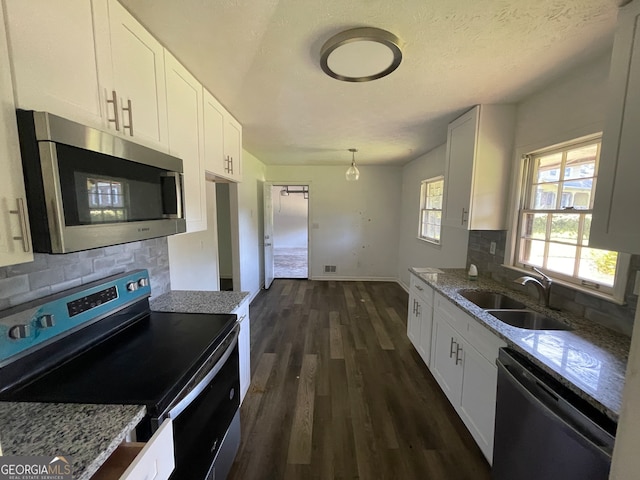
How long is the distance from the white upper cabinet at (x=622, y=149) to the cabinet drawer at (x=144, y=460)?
72.2 inches

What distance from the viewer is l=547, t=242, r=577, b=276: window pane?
5.70 feet

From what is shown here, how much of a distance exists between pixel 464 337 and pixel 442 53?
176 centimetres

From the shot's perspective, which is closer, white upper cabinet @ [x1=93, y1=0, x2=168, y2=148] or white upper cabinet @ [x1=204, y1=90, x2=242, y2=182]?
white upper cabinet @ [x1=93, y1=0, x2=168, y2=148]

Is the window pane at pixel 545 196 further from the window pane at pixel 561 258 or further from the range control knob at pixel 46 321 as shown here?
the range control knob at pixel 46 321

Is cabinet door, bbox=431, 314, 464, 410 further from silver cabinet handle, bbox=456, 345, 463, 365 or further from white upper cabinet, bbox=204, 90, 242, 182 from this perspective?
white upper cabinet, bbox=204, 90, 242, 182

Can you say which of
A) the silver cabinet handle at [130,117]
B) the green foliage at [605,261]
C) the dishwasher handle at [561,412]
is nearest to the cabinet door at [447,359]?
the dishwasher handle at [561,412]

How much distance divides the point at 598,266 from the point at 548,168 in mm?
826

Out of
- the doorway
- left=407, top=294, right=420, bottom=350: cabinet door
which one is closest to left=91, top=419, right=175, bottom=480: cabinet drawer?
left=407, top=294, right=420, bottom=350: cabinet door

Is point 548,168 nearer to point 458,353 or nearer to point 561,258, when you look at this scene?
point 561,258

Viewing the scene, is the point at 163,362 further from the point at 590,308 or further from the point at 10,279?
the point at 590,308

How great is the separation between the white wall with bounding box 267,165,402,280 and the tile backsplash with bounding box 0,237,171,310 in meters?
3.75

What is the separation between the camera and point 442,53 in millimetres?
1438

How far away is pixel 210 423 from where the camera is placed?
3.97ft

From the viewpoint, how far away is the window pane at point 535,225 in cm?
199
